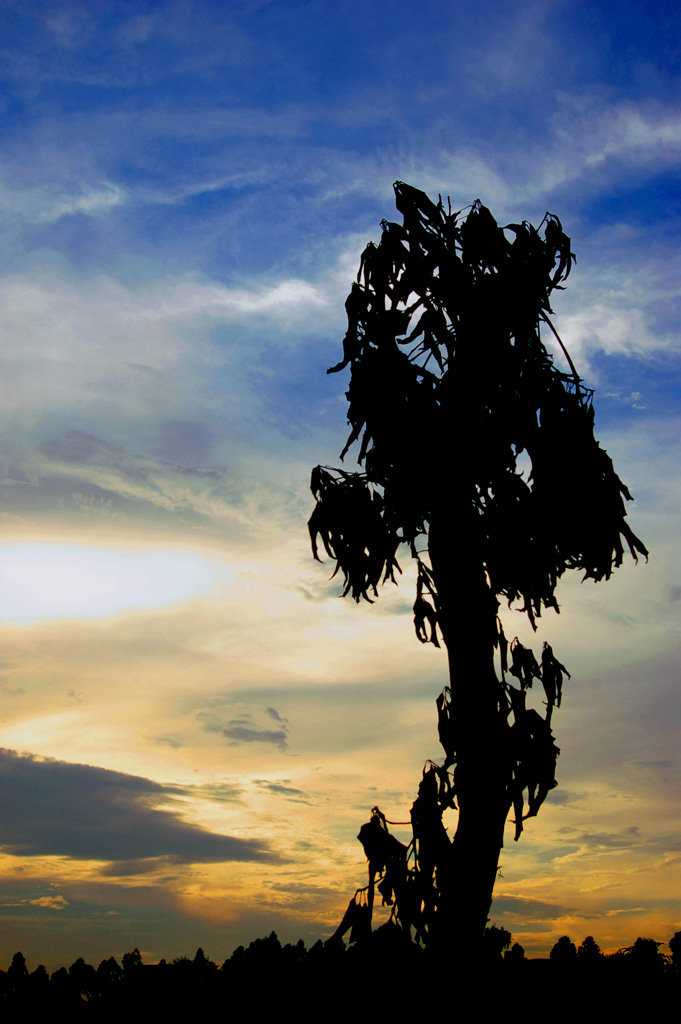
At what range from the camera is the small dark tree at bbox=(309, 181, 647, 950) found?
9641 millimetres

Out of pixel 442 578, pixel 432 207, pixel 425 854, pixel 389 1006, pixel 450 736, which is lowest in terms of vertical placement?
pixel 389 1006

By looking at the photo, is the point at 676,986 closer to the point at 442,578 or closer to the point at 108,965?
the point at 442,578

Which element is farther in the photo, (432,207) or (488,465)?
→ (432,207)

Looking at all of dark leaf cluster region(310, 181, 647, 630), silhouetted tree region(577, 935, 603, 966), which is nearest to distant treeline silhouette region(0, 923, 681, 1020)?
silhouetted tree region(577, 935, 603, 966)

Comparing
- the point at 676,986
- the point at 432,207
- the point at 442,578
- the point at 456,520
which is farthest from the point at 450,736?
the point at 432,207

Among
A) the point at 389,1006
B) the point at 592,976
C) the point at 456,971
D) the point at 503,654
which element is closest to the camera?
the point at 456,971

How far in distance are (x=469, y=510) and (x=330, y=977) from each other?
7326 mm

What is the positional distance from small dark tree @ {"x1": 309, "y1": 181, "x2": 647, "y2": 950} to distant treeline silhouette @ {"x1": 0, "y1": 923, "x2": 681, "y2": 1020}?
0.60 meters

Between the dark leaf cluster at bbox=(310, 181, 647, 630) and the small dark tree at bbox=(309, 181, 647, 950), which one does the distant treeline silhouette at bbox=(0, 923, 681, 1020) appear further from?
the dark leaf cluster at bbox=(310, 181, 647, 630)

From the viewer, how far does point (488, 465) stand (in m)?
10.7

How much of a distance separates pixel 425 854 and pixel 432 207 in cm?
1038

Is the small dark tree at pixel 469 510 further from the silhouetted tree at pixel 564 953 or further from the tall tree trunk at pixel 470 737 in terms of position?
the silhouetted tree at pixel 564 953

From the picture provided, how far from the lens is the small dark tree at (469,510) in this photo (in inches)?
380

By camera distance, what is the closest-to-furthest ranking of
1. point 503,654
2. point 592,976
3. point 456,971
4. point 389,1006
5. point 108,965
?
point 456,971 < point 389,1006 < point 503,654 < point 592,976 < point 108,965
